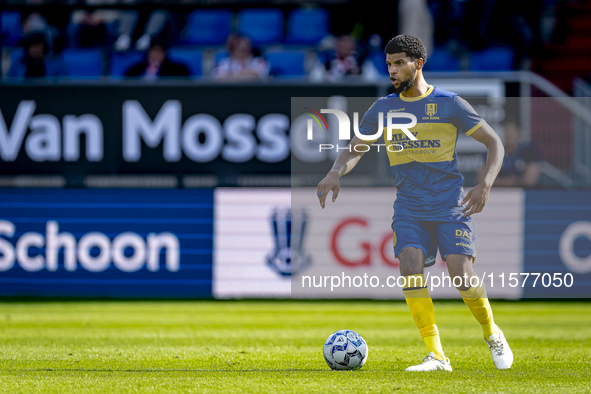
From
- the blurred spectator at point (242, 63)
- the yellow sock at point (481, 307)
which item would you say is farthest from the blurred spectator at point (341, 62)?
the yellow sock at point (481, 307)

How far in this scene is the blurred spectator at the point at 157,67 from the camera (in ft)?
36.8

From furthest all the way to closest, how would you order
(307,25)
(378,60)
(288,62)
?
(307,25), (288,62), (378,60)

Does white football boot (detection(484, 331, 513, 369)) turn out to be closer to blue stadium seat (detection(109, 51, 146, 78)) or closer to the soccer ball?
the soccer ball

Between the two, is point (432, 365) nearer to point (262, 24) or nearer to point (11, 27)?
point (262, 24)

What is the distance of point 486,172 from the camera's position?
5281 millimetres

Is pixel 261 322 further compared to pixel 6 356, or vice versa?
pixel 261 322

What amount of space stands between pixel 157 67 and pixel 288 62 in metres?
1.95

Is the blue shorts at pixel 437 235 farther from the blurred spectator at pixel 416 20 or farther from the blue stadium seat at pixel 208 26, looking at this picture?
the blue stadium seat at pixel 208 26

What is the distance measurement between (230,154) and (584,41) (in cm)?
659

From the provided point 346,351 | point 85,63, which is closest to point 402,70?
point 346,351

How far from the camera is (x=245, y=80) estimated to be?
10617 mm

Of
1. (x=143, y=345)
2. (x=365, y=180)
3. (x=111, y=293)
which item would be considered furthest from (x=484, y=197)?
(x=111, y=293)

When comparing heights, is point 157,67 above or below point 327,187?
above

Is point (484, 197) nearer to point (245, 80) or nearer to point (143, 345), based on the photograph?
point (143, 345)
